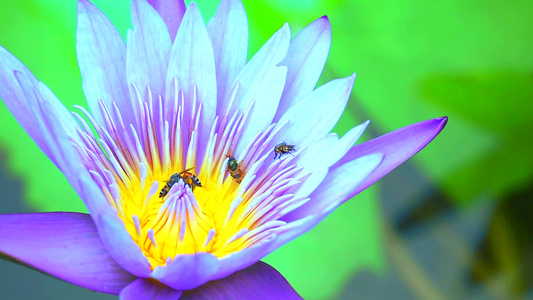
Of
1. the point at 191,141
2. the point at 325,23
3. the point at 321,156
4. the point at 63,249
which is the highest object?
the point at 325,23

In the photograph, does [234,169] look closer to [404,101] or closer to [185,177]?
[185,177]

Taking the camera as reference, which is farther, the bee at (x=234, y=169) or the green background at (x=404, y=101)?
the green background at (x=404, y=101)

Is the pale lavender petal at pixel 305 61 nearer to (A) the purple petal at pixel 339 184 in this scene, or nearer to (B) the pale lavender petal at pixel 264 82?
(B) the pale lavender petal at pixel 264 82

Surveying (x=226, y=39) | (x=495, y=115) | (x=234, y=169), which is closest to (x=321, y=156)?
(x=234, y=169)

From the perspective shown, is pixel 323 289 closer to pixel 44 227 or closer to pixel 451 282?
pixel 451 282

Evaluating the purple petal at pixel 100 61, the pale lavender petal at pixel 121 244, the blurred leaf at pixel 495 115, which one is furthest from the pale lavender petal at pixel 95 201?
the blurred leaf at pixel 495 115

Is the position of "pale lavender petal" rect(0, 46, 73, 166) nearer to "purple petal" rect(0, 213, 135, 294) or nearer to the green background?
"purple petal" rect(0, 213, 135, 294)
